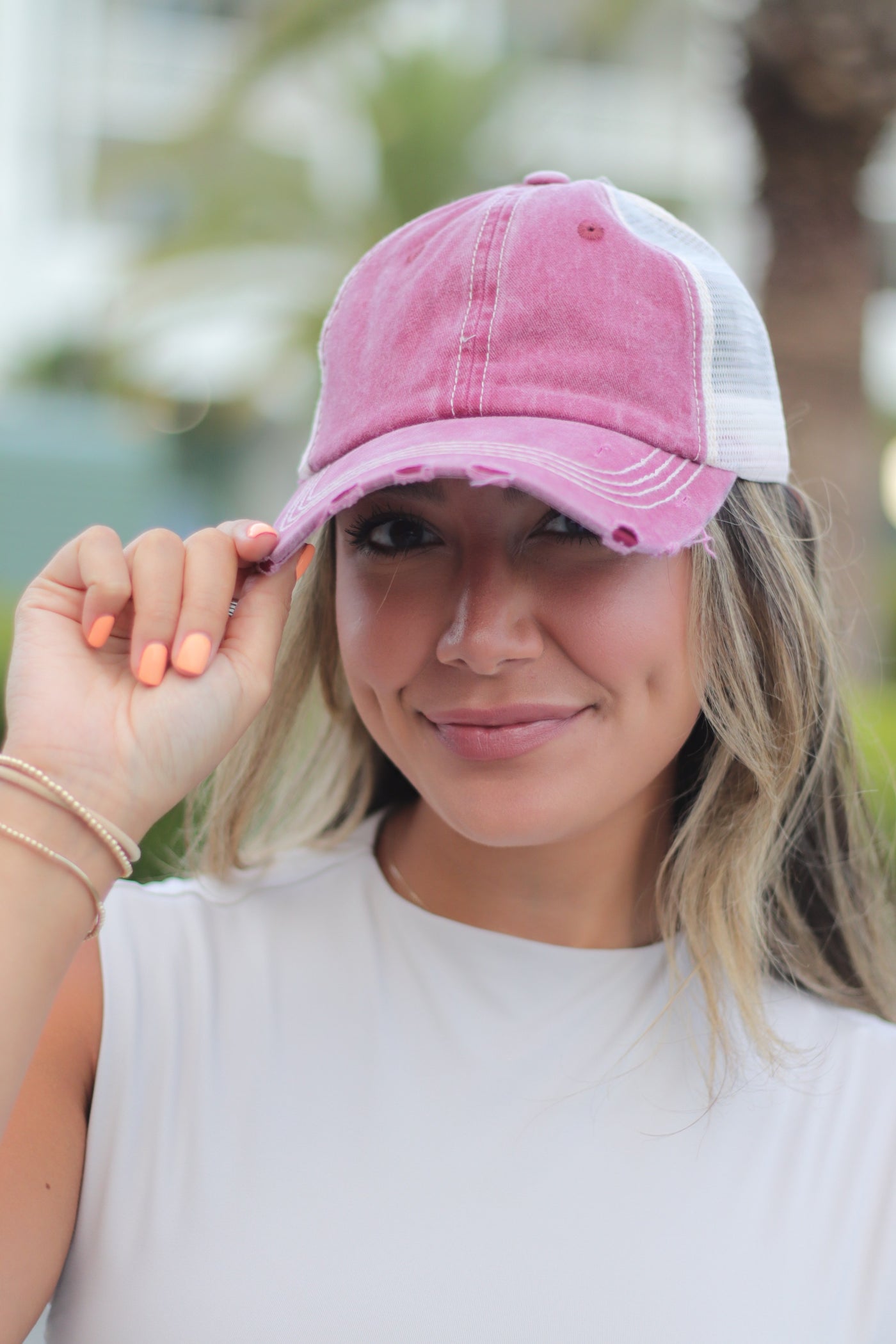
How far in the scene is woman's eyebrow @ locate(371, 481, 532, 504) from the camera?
5.23 feet

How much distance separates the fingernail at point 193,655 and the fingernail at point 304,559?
0.20 metres

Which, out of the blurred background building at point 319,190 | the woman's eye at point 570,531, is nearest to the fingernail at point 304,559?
the woman's eye at point 570,531

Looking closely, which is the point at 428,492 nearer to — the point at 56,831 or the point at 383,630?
the point at 383,630

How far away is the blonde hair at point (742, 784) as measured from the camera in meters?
1.78

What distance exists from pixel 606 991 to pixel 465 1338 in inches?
19.9

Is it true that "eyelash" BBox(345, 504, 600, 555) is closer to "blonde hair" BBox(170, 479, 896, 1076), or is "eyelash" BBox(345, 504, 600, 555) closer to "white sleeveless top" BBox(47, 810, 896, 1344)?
"blonde hair" BBox(170, 479, 896, 1076)

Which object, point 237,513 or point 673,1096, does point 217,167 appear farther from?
point 673,1096

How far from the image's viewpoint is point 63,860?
4.64ft

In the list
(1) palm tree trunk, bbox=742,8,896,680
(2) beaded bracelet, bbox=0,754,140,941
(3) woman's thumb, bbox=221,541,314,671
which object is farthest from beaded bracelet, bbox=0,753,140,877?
(1) palm tree trunk, bbox=742,8,896,680

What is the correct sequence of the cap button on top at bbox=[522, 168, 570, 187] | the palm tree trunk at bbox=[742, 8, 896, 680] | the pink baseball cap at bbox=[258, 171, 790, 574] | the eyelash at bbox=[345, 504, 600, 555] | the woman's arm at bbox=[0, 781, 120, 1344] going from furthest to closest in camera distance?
the palm tree trunk at bbox=[742, 8, 896, 680], the cap button on top at bbox=[522, 168, 570, 187], the eyelash at bbox=[345, 504, 600, 555], the pink baseball cap at bbox=[258, 171, 790, 574], the woman's arm at bbox=[0, 781, 120, 1344]

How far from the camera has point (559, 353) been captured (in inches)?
61.4

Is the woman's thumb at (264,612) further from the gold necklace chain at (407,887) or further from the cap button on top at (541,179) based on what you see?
the cap button on top at (541,179)

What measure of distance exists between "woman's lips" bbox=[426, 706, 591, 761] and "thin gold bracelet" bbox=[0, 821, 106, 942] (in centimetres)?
48

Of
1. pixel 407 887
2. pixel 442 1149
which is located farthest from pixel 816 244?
pixel 442 1149
